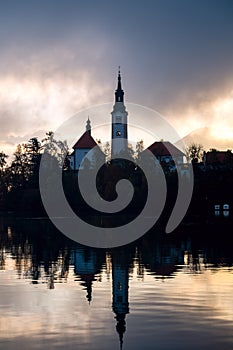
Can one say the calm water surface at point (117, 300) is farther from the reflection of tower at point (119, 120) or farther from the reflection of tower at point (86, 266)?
the reflection of tower at point (119, 120)

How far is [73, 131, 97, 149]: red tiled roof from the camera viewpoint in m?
136

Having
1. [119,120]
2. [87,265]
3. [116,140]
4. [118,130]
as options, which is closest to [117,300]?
[87,265]

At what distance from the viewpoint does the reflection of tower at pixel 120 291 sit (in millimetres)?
14633

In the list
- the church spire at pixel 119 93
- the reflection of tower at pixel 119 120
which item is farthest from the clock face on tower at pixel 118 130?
the church spire at pixel 119 93

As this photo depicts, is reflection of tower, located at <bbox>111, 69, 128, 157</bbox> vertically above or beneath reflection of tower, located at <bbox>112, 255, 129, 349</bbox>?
above

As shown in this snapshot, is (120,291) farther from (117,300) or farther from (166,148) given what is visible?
(166,148)

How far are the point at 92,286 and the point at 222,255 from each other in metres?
10.7

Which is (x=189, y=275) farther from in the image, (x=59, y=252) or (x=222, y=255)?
(x=59, y=252)

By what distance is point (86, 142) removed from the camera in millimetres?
136625

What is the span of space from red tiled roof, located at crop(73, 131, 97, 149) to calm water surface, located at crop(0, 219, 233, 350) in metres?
104

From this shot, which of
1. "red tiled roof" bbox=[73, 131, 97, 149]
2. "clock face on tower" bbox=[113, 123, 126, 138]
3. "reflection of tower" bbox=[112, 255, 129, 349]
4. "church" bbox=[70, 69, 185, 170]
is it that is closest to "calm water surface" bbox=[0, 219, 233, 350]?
"reflection of tower" bbox=[112, 255, 129, 349]

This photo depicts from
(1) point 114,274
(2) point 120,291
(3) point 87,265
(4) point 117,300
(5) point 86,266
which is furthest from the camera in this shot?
(3) point 87,265

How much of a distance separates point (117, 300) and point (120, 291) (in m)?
1.68

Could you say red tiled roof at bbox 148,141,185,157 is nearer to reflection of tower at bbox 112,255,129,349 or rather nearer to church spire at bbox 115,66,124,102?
church spire at bbox 115,66,124,102
